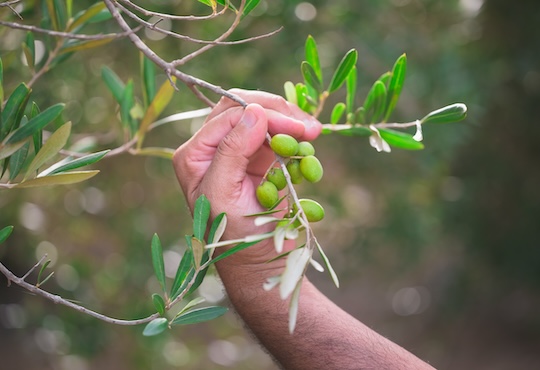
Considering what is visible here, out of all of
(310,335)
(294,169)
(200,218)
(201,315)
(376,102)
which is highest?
(376,102)

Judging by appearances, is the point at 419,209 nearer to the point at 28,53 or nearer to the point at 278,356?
the point at 278,356

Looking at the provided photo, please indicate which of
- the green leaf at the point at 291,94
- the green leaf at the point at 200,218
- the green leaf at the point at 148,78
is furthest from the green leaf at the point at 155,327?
the green leaf at the point at 148,78

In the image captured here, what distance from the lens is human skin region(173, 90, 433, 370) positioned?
1210mm

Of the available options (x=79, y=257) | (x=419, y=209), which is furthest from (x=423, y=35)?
(x=79, y=257)

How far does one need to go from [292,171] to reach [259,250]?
0.26 m

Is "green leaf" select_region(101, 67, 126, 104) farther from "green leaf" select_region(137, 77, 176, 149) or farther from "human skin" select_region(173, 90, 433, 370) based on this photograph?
"human skin" select_region(173, 90, 433, 370)

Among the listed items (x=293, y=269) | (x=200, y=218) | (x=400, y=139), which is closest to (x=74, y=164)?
(x=200, y=218)

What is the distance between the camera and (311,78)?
1304 millimetres

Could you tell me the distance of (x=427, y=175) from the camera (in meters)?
3.20

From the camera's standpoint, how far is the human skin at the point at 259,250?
3.97ft

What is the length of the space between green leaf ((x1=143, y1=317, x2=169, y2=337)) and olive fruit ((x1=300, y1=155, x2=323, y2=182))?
34 cm

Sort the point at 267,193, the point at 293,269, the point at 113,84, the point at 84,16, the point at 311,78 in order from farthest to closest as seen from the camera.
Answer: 1. the point at 113,84
2. the point at 84,16
3. the point at 311,78
4. the point at 267,193
5. the point at 293,269

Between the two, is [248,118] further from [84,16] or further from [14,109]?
[84,16]

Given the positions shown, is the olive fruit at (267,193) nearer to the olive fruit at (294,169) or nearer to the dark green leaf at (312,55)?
the olive fruit at (294,169)
